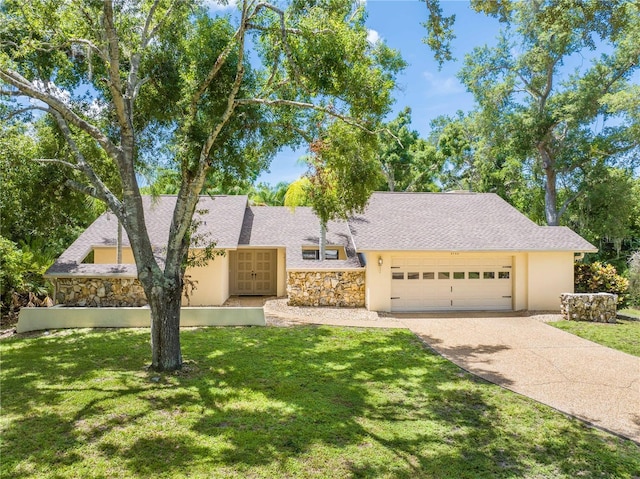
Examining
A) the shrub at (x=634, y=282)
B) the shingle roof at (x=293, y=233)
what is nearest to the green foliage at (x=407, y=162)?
the shingle roof at (x=293, y=233)

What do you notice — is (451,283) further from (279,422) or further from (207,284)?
(279,422)

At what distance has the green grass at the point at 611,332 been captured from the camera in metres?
10.4

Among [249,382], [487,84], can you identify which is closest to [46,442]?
[249,382]

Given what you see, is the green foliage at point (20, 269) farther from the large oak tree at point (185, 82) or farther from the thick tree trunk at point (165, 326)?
the thick tree trunk at point (165, 326)

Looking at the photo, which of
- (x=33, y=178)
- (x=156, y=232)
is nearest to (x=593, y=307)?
(x=156, y=232)

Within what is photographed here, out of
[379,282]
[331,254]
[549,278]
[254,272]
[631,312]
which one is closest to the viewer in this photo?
[379,282]

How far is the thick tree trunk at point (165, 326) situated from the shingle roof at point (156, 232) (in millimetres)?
5495

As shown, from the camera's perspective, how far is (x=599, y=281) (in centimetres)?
1530

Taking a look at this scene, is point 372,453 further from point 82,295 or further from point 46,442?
point 82,295

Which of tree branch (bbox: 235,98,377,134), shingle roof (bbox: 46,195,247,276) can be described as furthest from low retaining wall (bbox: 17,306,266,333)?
tree branch (bbox: 235,98,377,134)

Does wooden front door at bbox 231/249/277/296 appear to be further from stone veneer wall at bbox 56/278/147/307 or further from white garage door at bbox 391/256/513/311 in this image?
white garage door at bbox 391/256/513/311

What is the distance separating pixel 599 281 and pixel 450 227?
5.64m

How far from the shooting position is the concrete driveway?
6547mm

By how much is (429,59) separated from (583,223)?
2133cm
